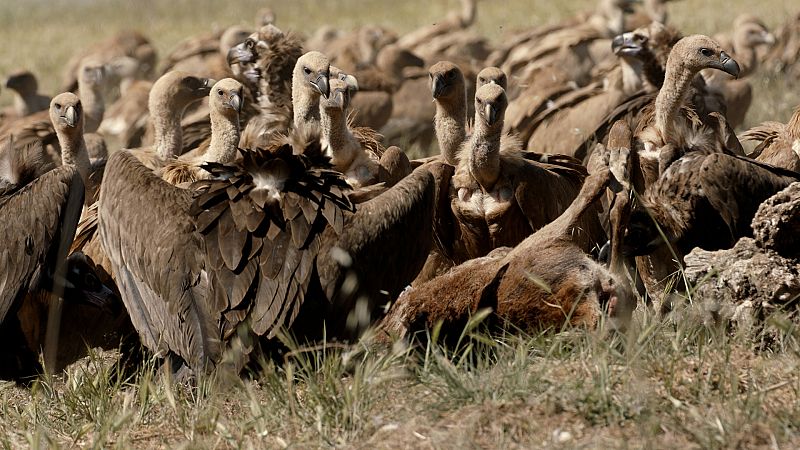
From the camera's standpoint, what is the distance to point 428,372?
4.26 metres

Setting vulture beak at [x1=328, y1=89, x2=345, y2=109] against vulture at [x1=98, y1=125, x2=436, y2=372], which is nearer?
vulture at [x1=98, y1=125, x2=436, y2=372]

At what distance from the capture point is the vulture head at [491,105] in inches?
240

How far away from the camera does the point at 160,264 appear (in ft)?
16.2

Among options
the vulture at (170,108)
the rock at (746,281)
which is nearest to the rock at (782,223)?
the rock at (746,281)

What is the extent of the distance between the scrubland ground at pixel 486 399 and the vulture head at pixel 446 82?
2.22 metres

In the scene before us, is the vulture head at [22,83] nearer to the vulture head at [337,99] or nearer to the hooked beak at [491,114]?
the vulture head at [337,99]

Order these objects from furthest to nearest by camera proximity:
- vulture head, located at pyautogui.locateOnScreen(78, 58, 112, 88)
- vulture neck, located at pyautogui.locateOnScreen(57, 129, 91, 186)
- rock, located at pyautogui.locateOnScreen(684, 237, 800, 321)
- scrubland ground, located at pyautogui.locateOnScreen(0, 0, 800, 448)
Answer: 1. vulture head, located at pyautogui.locateOnScreen(78, 58, 112, 88)
2. vulture neck, located at pyautogui.locateOnScreen(57, 129, 91, 186)
3. rock, located at pyautogui.locateOnScreen(684, 237, 800, 321)
4. scrubland ground, located at pyautogui.locateOnScreen(0, 0, 800, 448)

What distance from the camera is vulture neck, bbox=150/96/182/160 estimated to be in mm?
7477

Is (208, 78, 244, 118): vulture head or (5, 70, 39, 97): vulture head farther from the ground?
(208, 78, 244, 118): vulture head

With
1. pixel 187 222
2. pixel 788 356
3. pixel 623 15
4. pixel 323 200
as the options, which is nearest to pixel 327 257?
pixel 323 200

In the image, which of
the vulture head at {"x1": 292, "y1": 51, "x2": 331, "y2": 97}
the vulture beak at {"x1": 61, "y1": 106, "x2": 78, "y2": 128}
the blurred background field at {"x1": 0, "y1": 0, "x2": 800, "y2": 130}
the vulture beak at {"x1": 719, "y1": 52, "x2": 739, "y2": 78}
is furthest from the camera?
the blurred background field at {"x1": 0, "y1": 0, "x2": 800, "y2": 130}

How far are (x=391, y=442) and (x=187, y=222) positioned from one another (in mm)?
1482

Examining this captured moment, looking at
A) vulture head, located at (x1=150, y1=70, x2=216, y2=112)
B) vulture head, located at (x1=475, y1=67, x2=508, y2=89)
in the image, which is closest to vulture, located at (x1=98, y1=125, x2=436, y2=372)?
vulture head, located at (x1=475, y1=67, x2=508, y2=89)

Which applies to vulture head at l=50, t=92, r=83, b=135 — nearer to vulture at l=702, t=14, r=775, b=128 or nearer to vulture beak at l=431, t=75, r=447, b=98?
vulture beak at l=431, t=75, r=447, b=98
